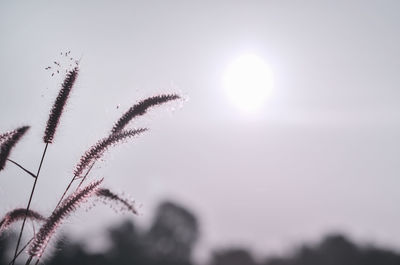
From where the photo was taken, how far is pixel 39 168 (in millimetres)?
4547

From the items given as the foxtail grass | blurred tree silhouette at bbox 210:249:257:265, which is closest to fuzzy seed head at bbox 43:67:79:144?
the foxtail grass

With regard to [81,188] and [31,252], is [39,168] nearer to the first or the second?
[81,188]

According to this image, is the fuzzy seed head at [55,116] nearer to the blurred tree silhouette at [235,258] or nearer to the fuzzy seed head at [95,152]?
the fuzzy seed head at [95,152]

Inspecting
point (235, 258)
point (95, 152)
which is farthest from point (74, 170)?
point (235, 258)

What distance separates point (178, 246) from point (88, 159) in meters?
83.1

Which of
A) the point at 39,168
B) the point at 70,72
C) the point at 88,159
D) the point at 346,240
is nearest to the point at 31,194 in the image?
the point at 39,168

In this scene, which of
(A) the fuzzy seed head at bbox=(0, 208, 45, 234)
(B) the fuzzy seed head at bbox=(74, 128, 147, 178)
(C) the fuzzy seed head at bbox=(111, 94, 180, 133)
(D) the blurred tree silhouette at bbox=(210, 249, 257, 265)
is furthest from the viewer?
(D) the blurred tree silhouette at bbox=(210, 249, 257, 265)

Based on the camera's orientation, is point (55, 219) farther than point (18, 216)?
No

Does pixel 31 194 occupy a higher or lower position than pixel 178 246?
lower

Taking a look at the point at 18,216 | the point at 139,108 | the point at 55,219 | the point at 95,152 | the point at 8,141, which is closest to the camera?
the point at 55,219

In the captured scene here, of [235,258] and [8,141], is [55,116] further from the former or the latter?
[235,258]

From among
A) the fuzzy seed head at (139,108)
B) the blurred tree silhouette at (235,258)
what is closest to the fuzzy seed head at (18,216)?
the fuzzy seed head at (139,108)

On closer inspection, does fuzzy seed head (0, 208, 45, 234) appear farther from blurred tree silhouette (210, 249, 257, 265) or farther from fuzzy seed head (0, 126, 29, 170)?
blurred tree silhouette (210, 249, 257, 265)

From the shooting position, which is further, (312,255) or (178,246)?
(312,255)
